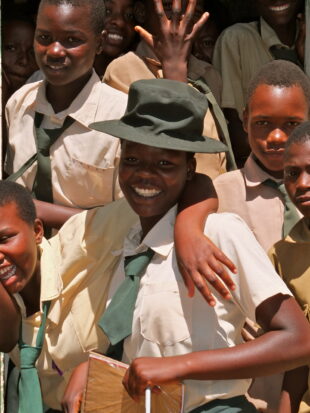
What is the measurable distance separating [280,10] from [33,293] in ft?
7.07

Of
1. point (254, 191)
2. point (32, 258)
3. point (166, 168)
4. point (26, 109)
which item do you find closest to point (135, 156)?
point (166, 168)

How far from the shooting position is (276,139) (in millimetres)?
3770

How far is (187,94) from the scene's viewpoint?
3.12 meters

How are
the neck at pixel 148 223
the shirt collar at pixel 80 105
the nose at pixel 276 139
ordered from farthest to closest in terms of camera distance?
the shirt collar at pixel 80 105, the nose at pixel 276 139, the neck at pixel 148 223

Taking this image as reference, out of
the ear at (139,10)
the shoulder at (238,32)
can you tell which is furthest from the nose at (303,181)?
the ear at (139,10)

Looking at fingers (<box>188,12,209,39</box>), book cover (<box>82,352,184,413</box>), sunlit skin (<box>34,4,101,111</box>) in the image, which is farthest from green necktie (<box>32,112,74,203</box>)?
book cover (<box>82,352,184,413</box>)

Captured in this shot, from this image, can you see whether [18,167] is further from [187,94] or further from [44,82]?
[187,94]

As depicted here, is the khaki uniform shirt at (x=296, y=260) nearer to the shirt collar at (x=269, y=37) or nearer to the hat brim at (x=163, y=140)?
the hat brim at (x=163, y=140)

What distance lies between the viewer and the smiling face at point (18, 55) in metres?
4.83

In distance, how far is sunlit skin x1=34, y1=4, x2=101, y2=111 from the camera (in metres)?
4.01

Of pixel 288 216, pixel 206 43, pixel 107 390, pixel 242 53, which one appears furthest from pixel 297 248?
pixel 206 43

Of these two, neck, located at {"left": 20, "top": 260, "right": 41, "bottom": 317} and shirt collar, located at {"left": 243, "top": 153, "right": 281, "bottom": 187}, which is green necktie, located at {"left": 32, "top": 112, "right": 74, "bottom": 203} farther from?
shirt collar, located at {"left": 243, "top": 153, "right": 281, "bottom": 187}

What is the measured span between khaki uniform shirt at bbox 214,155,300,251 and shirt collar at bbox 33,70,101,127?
59 cm

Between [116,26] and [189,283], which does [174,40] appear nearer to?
[116,26]
